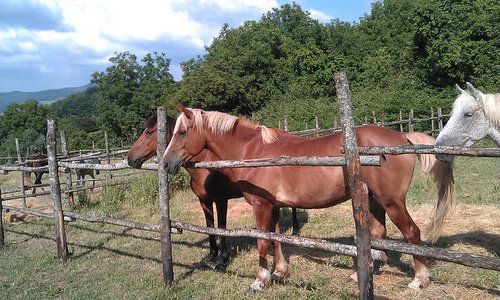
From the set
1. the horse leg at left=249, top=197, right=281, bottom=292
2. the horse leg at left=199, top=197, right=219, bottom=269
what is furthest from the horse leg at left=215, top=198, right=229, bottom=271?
the horse leg at left=249, top=197, right=281, bottom=292

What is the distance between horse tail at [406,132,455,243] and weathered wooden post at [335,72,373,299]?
1459mm

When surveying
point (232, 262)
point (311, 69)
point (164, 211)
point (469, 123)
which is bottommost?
point (232, 262)

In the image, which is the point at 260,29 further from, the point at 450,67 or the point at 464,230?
the point at 464,230

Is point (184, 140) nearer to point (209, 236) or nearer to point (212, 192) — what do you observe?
point (212, 192)

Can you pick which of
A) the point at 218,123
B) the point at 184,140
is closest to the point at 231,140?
the point at 218,123

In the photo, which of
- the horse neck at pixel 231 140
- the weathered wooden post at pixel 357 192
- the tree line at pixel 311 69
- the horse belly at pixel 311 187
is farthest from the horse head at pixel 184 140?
the tree line at pixel 311 69

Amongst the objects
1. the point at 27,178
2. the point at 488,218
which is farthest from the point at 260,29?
the point at 488,218

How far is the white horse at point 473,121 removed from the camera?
406 cm

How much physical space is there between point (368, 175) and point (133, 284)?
2.91 metres

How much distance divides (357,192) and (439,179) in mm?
1637

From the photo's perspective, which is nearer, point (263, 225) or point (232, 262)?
point (263, 225)

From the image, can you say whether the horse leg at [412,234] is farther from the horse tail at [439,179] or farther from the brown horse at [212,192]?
the brown horse at [212,192]

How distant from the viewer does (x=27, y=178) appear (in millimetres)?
14406

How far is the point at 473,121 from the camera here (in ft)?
13.4
